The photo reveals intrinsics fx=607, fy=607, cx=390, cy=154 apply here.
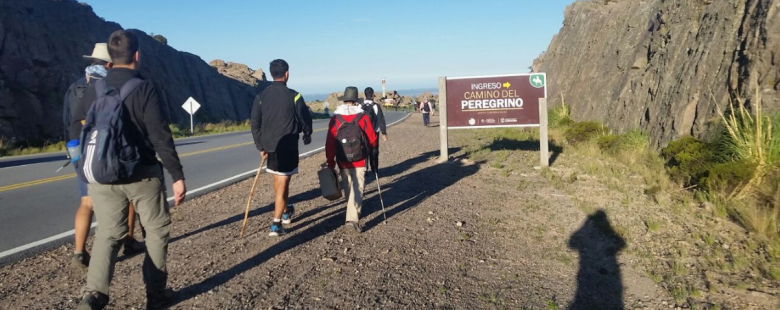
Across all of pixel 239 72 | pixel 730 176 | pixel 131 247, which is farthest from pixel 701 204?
pixel 239 72

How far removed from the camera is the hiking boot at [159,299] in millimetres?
4375

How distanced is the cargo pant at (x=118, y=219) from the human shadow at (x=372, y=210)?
66cm

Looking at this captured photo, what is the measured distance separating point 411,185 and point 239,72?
55909 millimetres

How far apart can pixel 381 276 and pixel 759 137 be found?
576cm

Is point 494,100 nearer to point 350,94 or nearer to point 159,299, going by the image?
point 350,94

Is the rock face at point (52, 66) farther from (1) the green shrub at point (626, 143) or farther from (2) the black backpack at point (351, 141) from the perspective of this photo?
(2) the black backpack at point (351, 141)

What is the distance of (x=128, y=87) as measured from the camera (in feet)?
12.9

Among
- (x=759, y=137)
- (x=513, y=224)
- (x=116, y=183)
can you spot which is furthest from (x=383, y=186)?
(x=116, y=183)

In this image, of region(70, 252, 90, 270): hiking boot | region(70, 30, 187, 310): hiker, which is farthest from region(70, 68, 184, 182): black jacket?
region(70, 252, 90, 270): hiking boot

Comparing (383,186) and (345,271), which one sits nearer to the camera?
A: (345,271)

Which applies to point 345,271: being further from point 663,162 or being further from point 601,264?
point 663,162

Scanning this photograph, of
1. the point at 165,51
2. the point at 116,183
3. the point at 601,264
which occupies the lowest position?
the point at 601,264

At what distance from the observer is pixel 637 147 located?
13.1 meters

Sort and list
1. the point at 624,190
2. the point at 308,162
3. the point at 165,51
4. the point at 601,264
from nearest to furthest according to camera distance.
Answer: the point at 601,264
the point at 624,190
the point at 308,162
the point at 165,51
